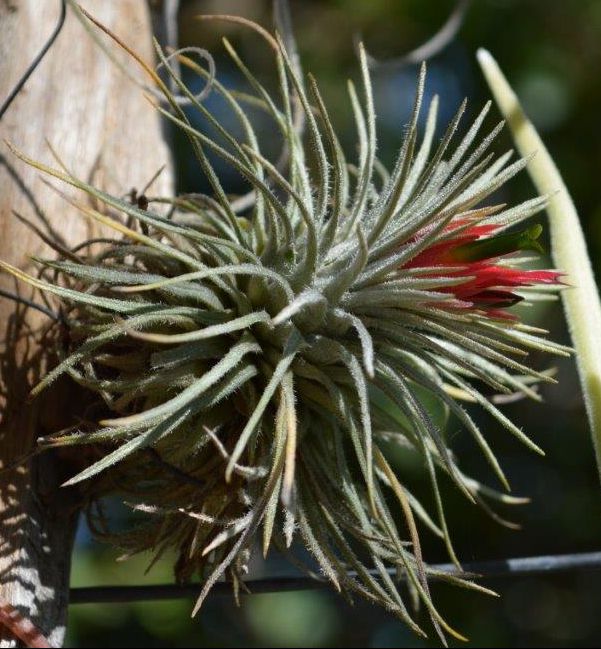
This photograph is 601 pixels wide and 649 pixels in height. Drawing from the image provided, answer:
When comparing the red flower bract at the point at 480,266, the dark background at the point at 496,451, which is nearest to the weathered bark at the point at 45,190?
the red flower bract at the point at 480,266

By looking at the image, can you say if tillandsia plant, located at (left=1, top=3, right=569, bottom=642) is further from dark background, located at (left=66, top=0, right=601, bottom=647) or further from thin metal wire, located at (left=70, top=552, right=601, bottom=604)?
dark background, located at (left=66, top=0, right=601, bottom=647)

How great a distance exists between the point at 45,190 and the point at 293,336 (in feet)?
1.19

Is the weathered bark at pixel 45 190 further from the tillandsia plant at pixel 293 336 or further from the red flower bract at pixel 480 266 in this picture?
the red flower bract at pixel 480 266

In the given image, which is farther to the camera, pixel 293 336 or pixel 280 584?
pixel 280 584

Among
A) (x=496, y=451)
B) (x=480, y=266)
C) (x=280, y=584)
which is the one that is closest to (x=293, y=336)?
(x=480, y=266)

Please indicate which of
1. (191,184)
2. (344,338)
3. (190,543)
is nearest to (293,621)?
(191,184)

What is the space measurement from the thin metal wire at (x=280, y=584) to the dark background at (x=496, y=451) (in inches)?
40.9

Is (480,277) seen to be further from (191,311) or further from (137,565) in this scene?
(137,565)

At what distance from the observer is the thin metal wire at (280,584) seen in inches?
38.5

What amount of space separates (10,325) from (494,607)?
173 centimetres

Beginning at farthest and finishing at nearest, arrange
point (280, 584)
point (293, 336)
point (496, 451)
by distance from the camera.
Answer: point (496, 451) → point (280, 584) → point (293, 336)

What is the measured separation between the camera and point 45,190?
1035 millimetres

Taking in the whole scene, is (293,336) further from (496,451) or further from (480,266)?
(496,451)

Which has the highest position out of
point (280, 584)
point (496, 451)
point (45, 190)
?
point (45, 190)
